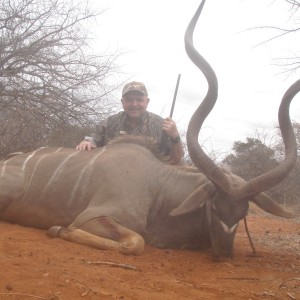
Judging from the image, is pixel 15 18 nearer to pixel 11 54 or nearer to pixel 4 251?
pixel 11 54

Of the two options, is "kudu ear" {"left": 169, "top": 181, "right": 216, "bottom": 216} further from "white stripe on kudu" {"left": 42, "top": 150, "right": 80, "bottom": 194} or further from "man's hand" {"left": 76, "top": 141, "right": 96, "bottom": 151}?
"man's hand" {"left": 76, "top": 141, "right": 96, "bottom": 151}

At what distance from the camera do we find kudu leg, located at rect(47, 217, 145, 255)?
3238mm

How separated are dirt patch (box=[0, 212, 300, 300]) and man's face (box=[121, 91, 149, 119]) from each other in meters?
1.84

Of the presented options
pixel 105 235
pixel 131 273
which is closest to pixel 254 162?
pixel 105 235

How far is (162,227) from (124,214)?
0.42 meters

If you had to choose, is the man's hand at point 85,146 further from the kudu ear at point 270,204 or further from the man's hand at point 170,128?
A: the kudu ear at point 270,204

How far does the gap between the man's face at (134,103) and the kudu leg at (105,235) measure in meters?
1.88

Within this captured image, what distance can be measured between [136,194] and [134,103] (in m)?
1.63

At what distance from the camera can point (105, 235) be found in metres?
3.38

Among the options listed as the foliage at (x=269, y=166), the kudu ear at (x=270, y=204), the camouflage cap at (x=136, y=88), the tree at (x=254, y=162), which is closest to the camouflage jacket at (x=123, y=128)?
the camouflage cap at (x=136, y=88)

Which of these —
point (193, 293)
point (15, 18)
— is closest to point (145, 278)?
point (193, 293)

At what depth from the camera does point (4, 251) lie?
108 inches

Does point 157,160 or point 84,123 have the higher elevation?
point 84,123

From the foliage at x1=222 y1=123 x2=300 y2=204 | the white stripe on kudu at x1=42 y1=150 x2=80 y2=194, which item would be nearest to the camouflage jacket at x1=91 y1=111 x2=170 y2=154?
the white stripe on kudu at x1=42 y1=150 x2=80 y2=194
